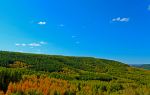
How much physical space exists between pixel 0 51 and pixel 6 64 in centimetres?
2404

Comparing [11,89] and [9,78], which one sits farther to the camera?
[9,78]

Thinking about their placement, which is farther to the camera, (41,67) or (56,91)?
(41,67)

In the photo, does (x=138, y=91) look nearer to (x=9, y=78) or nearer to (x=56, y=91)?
(x=56, y=91)

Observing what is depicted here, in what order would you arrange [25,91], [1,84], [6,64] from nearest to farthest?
[25,91]
[1,84]
[6,64]

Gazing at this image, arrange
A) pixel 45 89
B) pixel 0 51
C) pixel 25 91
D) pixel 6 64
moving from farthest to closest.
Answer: pixel 0 51
pixel 6 64
pixel 45 89
pixel 25 91

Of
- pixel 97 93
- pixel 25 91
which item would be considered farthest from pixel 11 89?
pixel 97 93

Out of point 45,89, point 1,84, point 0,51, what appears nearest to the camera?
point 45,89

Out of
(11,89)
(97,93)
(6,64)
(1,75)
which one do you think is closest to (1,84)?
(1,75)

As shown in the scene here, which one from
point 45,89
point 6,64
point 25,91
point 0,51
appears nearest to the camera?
point 25,91

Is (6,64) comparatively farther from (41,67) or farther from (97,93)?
(97,93)

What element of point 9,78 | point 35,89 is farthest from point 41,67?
point 35,89

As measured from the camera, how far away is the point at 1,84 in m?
33.5

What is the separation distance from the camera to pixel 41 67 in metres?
75.4

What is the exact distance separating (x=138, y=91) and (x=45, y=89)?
8.34 metres
